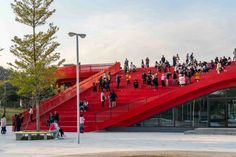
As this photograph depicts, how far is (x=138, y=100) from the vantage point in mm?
35250

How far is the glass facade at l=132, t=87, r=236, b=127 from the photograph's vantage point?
3403 centimetres

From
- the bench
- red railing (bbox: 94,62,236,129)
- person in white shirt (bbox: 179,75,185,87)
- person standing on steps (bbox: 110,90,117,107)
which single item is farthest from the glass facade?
the bench

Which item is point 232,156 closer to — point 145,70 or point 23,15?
point 23,15

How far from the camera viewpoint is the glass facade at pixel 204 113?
112ft

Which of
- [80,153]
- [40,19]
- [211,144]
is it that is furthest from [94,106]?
[80,153]

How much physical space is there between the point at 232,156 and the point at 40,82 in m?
18.4

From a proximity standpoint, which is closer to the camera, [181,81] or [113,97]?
[113,97]

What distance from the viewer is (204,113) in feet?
114

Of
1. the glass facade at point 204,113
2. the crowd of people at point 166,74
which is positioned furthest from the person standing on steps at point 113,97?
the glass facade at point 204,113

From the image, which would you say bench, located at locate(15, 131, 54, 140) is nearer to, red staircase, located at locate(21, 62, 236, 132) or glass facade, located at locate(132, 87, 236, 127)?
red staircase, located at locate(21, 62, 236, 132)

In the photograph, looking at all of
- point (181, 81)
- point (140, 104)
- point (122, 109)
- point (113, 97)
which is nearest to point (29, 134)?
point (122, 109)

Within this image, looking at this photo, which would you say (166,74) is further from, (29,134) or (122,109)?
(29,134)

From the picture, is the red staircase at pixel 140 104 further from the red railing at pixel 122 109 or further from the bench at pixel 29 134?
the bench at pixel 29 134

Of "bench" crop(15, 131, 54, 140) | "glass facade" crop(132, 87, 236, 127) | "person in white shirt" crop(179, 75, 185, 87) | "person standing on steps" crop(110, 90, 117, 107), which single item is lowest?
"bench" crop(15, 131, 54, 140)
